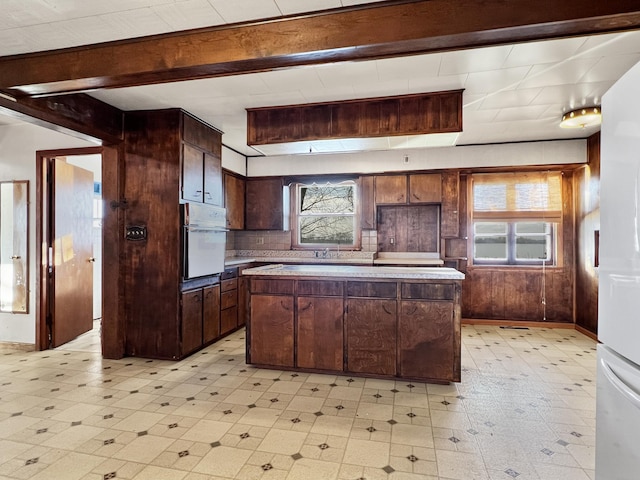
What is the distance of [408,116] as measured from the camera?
343 cm

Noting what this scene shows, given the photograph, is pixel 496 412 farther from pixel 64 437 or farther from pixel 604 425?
pixel 64 437

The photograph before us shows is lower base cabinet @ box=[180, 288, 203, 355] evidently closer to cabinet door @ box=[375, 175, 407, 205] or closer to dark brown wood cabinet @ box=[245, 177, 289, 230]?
dark brown wood cabinet @ box=[245, 177, 289, 230]

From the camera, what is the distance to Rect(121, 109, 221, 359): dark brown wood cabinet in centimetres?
383

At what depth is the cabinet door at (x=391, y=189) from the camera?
18.1 ft

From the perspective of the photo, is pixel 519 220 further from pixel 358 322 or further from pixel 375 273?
pixel 358 322

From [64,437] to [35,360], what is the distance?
207 cm

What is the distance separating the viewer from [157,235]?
388 cm

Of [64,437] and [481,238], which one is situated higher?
[481,238]

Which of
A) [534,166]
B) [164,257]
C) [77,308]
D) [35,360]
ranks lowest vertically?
[35,360]

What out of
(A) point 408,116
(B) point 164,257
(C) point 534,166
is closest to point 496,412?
(A) point 408,116

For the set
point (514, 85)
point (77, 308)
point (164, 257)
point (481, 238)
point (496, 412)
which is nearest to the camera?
point (496, 412)

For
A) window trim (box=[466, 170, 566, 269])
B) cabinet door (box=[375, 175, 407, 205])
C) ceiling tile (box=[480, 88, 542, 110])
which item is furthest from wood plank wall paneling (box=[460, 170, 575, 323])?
ceiling tile (box=[480, 88, 542, 110])

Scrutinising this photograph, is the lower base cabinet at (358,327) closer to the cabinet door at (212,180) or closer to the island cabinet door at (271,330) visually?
the island cabinet door at (271,330)

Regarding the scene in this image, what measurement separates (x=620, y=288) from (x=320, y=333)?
2.48m
